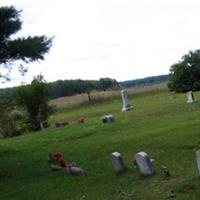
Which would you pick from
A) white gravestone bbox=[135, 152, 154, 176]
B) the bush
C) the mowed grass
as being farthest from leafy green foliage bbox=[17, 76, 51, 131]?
white gravestone bbox=[135, 152, 154, 176]

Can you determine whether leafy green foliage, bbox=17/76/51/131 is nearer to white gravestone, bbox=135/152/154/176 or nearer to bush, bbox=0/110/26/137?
bush, bbox=0/110/26/137

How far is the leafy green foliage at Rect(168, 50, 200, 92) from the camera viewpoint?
55438 millimetres

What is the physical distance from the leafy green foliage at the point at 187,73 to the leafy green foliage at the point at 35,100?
20.5 metres

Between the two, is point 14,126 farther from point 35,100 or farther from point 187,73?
point 187,73

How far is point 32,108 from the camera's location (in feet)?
127

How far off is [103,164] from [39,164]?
9.65 feet

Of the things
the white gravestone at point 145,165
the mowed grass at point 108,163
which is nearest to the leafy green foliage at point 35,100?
the mowed grass at point 108,163

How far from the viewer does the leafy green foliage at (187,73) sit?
55.4 metres

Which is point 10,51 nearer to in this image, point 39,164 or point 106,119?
point 39,164

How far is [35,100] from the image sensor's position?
126 feet

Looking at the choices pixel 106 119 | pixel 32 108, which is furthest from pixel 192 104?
pixel 32 108

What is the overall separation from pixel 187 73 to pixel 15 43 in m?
39.9

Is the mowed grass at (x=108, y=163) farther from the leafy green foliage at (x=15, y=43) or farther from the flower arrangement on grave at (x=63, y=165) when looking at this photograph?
the leafy green foliage at (x=15, y=43)

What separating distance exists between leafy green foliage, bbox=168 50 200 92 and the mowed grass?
28.3 m
